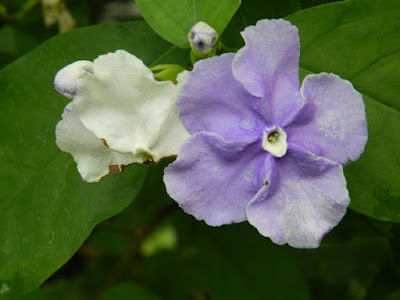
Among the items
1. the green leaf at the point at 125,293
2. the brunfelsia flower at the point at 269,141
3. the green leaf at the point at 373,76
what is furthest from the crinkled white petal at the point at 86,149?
the green leaf at the point at 125,293

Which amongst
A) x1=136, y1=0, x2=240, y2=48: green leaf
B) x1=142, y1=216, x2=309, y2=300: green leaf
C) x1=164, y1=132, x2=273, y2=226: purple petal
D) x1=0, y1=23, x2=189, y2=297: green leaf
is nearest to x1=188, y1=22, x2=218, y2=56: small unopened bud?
x1=136, y1=0, x2=240, y2=48: green leaf

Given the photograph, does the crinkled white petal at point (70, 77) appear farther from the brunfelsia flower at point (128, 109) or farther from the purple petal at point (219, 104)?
the purple petal at point (219, 104)

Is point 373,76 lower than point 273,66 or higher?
lower

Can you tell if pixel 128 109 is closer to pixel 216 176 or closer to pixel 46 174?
pixel 216 176

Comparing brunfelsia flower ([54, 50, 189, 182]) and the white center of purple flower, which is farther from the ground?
brunfelsia flower ([54, 50, 189, 182])

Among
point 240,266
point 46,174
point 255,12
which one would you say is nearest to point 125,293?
point 240,266

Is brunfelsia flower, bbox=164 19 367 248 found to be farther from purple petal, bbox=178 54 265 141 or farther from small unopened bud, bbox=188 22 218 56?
small unopened bud, bbox=188 22 218 56
